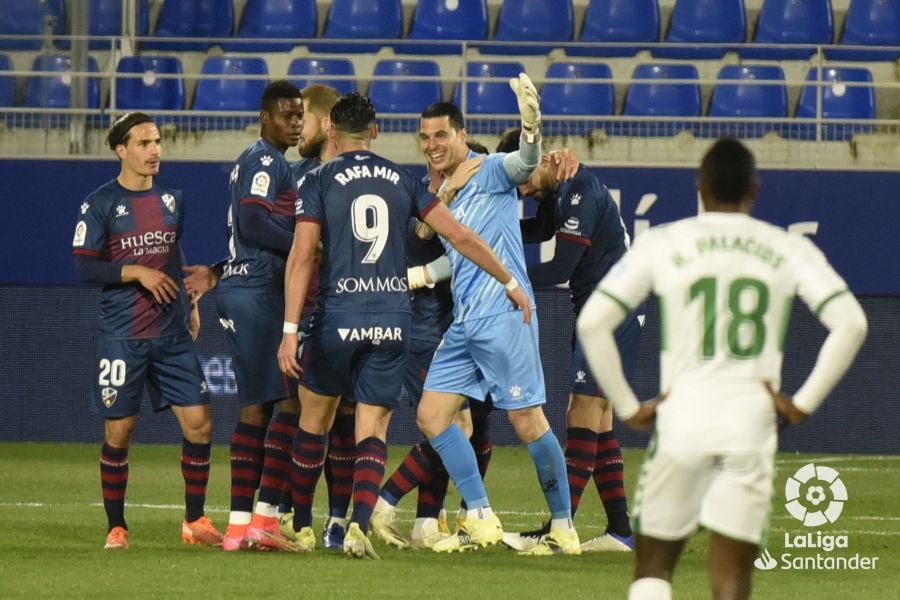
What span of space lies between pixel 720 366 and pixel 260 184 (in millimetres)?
3861

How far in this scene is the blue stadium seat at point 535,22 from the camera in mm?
16533

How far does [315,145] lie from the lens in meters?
8.45

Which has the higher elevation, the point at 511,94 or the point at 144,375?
the point at 511,94

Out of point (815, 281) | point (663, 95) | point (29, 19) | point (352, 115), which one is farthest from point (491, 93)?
point (815, 281)

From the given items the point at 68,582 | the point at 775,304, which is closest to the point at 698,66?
the point at 68,582

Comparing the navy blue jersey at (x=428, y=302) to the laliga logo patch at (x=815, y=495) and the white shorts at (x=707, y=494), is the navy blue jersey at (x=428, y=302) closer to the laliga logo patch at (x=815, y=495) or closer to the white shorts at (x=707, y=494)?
the laliga logo patch at (x=815, y=495)

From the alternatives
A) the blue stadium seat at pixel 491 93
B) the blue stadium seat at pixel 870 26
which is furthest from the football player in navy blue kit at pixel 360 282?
the blue stadium seat at pixel 870 26

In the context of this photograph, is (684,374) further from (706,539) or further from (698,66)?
(698,66)

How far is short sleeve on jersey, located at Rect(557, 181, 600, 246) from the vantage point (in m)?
7.81

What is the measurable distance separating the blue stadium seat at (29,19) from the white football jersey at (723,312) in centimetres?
1146

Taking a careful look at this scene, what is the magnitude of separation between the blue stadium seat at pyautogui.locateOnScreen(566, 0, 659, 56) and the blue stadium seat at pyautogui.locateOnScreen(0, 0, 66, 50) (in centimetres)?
524

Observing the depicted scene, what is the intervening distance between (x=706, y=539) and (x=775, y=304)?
4.15 meters

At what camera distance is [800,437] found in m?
14.0

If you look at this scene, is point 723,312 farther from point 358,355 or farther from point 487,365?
point 487,365
